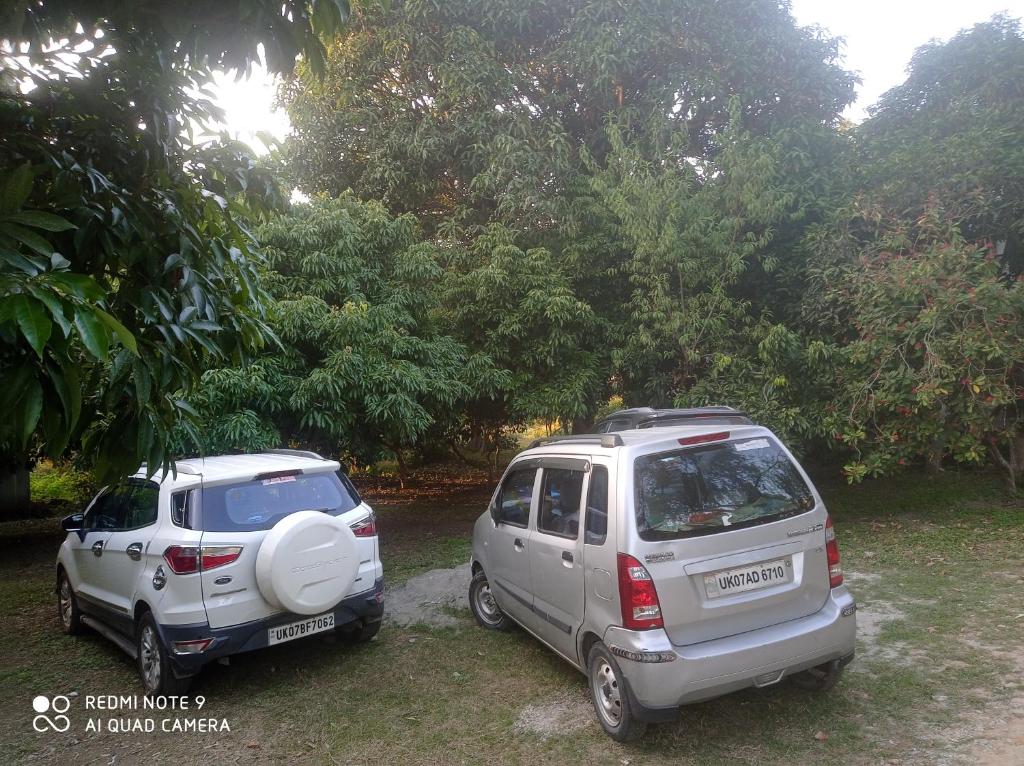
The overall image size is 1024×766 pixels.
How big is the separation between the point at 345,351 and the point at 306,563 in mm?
3313

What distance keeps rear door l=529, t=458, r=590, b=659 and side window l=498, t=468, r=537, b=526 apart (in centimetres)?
25

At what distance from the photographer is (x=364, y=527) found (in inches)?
216

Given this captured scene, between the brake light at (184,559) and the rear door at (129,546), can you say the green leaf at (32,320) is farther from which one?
the rear door at (129,546)

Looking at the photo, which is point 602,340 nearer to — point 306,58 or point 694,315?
point 694,315

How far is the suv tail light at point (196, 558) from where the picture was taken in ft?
15.4

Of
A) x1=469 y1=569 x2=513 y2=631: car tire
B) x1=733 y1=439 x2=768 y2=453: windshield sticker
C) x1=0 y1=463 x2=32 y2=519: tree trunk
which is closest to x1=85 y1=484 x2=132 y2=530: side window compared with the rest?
x1=469 y1=569 x2=513 y2=631: car tire

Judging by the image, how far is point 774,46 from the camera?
428 inches

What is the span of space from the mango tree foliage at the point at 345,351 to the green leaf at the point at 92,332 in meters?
4.96

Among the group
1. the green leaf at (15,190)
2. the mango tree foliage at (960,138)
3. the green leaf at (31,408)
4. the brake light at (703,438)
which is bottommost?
the brake light at (703,438)

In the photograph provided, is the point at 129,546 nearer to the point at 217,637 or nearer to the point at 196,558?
the point at 196,558

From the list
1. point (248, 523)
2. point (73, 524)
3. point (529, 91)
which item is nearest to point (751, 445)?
point (248, 523)

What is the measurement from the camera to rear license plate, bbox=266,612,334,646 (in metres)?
4.86

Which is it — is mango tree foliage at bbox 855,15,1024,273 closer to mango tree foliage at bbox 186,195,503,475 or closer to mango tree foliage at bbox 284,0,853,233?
mango tree foliage at bbox 284,0,853,233

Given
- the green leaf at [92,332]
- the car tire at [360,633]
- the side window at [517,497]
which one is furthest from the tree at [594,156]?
the green leaf at [92,332]
